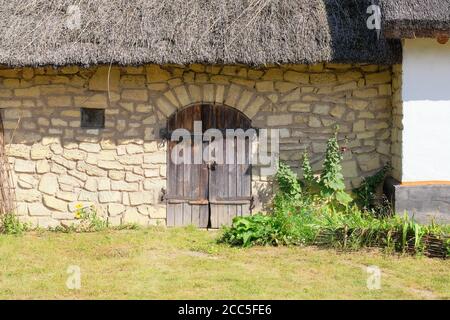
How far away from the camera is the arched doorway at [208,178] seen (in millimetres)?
8711

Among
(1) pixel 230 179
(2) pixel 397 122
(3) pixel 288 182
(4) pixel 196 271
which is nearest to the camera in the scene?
(4) pixel 196 271

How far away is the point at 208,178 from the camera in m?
8.77

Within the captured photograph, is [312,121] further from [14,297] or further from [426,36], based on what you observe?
[14,297]

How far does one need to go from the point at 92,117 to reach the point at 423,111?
168 inches

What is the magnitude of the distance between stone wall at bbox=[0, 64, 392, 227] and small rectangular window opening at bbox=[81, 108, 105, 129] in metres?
0.09

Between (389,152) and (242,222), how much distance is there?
2389 mm

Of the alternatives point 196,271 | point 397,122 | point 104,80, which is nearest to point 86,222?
point 104,80

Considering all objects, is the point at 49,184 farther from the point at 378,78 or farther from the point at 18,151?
the point at 378,78

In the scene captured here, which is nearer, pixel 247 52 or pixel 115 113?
pixel 247 52

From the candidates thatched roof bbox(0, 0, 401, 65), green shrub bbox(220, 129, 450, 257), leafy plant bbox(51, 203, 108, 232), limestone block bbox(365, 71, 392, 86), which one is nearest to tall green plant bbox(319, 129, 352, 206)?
green shrub bbox(220, 129, 450, 257)

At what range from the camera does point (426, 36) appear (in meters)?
7.56

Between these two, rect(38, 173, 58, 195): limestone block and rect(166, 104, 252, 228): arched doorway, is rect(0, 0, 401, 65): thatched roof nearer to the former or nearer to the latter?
rect(166, 104, 252, 228): arched doorway

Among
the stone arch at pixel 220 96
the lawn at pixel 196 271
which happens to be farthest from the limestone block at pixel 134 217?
the stone arch at pixel 220 96

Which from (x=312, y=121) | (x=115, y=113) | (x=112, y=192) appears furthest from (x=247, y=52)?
(x=112, y=192)
